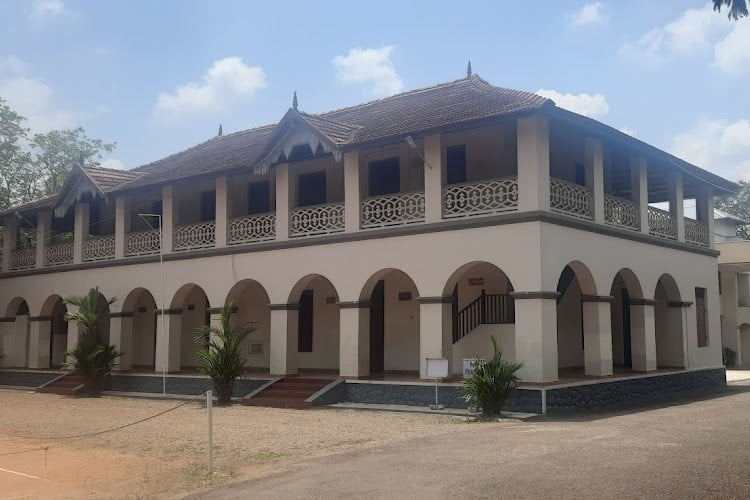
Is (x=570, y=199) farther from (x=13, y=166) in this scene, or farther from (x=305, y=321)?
(x=13, y=166)

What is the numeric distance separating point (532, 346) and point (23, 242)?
2299cm

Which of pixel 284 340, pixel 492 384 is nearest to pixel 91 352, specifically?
pixel 284 340

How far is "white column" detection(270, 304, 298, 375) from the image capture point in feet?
58.9

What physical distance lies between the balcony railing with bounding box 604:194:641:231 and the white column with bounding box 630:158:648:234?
115 mm

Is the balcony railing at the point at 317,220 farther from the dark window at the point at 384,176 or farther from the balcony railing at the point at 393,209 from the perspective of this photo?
the dark window at the point at 384,176

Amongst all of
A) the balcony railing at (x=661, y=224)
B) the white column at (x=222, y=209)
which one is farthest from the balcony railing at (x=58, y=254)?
the balcony railing at (x=661, y=224)

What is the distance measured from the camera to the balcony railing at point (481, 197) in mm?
14867

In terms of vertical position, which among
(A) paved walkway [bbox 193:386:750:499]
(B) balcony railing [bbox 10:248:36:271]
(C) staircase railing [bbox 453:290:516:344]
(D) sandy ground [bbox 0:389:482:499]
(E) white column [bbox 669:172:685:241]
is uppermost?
(E) white column [bbox 669:172:685:241]

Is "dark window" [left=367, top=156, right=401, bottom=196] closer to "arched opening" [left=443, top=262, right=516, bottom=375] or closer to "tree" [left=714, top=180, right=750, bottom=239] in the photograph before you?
"arched opening" [left=443, top=262, right=516, bottom=375]

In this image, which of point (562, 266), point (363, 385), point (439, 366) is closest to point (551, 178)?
point (562, 266)

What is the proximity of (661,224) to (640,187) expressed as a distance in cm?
173

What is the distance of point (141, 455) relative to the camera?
1109 cm

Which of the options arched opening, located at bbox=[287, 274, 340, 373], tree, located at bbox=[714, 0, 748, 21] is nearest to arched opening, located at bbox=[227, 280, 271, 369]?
arched opening, located at bbox=[287, 274, 340, 373]

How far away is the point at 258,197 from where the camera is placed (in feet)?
68.5
